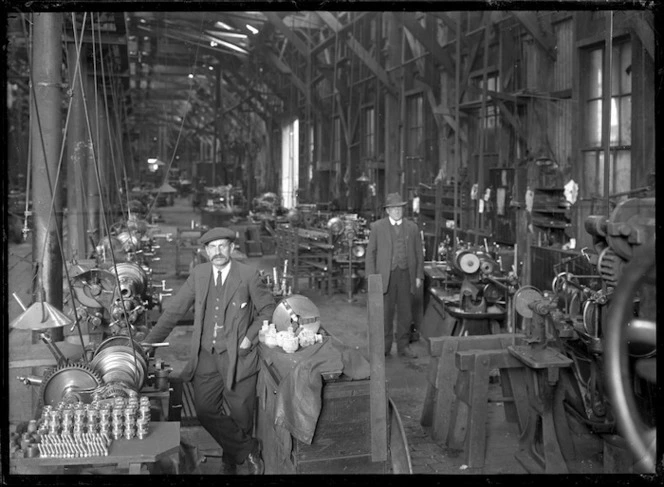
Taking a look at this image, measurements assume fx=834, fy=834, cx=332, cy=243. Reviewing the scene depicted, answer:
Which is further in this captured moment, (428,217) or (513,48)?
(428,217)

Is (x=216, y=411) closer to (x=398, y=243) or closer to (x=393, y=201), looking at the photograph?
(x=398, y=243)

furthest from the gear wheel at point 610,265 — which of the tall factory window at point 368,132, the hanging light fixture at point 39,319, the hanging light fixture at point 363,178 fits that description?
the tall factory window at point 368,132

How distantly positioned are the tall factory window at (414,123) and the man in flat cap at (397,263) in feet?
29.4

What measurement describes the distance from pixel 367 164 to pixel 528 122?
268 inches

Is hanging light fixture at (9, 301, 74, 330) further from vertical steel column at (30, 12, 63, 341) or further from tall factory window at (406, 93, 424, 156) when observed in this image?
Answer: tall factory window at (406, 93, 424, 156)

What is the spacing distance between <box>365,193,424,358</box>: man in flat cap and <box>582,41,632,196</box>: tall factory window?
253 centimetres

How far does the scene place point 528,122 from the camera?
1240cm

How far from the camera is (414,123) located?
1741cm

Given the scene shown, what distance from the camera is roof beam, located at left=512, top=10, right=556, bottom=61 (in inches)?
463

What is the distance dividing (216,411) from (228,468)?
0.35m

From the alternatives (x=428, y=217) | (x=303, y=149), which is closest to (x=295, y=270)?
(x=428, y=217)

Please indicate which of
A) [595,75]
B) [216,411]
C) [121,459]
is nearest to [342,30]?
[595,75]

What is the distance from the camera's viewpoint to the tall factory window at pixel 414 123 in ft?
55.9
